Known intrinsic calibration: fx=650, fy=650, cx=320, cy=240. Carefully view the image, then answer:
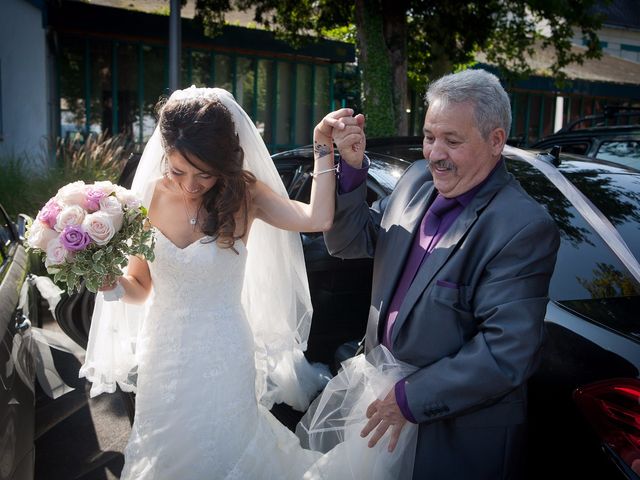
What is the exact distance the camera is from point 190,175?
8.48 feet

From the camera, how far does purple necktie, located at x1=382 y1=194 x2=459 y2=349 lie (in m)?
2.18

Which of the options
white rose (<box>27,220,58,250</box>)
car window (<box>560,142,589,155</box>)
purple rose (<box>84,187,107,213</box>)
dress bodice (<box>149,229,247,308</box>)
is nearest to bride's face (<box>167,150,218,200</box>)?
dress bodice (<box>149,229,247,308</box>)

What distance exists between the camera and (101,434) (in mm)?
4109

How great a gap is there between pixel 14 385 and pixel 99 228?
0.89 m

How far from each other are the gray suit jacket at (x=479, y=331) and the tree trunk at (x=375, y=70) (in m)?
8.71

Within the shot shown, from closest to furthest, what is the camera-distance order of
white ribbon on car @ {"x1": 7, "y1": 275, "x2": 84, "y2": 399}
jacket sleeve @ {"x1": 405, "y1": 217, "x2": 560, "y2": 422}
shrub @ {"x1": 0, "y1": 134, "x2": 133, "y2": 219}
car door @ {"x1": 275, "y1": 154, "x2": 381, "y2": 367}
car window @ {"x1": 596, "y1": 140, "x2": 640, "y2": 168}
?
jacket sleeve @ {"x1": 405, "y1": 217, "x2": 560, "y2": 422} → white ribbon on car @ {"x1": 7, "y1": 275, "x2": 84, "y2": 399} → car door @ {"x1": 275, "y1": 154, "x2": 381, "y2": 367} → car window @ {"x1": 596, "y1": 140, "x2": 640, "y2": 168} → shrub @ {"x1": 0, "y1": 134, "x2": 133, "y2": 219}

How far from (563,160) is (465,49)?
966cm

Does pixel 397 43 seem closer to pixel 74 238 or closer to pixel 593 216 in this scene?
pixel 593 216

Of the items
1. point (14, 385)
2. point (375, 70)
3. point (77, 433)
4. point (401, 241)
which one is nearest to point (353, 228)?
point (401, 241)

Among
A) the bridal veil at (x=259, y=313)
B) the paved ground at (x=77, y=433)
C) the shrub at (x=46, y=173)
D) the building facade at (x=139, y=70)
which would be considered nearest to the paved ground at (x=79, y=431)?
the paved ground at (x=77, y=433)

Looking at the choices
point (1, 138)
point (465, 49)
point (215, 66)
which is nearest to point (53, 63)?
point (1, 138)

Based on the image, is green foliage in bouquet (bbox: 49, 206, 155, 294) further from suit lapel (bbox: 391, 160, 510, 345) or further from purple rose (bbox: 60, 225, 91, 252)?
suit lapel (bbox: 391, 160, 510, 345)

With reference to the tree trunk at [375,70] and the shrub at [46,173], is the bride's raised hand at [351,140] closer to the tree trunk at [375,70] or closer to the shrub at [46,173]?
the shrub at [46,173]

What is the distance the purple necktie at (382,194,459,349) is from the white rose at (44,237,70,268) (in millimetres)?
1157
